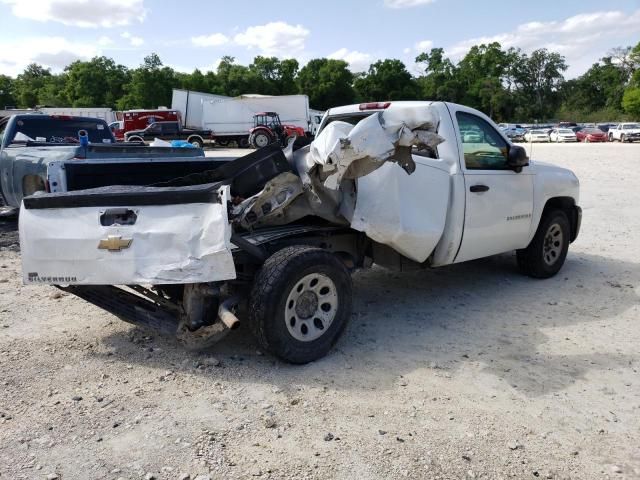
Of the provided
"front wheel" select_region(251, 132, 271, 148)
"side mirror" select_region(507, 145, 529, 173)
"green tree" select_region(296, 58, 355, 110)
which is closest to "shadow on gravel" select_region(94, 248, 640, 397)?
"side mirror" select_region(507, 145, 529, 173)

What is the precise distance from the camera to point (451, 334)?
4738 millimetres

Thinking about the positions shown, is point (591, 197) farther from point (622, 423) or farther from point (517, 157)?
point (622, 423)

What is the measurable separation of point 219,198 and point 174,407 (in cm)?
141

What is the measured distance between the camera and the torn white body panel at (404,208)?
4.46 m

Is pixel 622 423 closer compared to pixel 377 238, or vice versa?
pixel 622 423

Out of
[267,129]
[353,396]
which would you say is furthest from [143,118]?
[353,396]

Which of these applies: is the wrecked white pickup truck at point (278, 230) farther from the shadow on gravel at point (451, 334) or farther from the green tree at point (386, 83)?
the green tree at point (386, 83)

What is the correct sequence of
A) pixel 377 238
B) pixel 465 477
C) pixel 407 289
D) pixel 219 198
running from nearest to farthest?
pixel 465 477 → pixel 219 198 → pixel 377 238 → pixel 407 289

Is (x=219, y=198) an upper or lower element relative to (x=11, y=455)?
upper

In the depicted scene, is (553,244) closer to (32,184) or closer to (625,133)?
(32,184)

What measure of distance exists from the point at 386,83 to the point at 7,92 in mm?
55629

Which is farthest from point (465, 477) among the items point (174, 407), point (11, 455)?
point (11, 455)

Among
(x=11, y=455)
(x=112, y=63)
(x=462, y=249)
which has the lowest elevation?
(x=11, y=455)

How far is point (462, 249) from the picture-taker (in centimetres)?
519
